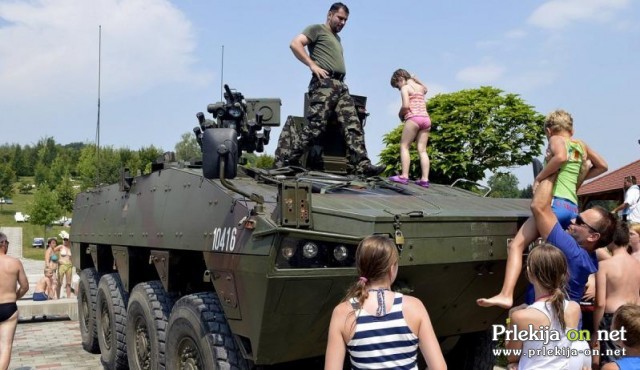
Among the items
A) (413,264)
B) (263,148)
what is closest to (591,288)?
(413,264)

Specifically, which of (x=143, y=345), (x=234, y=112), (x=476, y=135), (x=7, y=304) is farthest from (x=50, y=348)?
(x=476, y=135)

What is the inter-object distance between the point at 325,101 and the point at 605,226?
280 centimetres

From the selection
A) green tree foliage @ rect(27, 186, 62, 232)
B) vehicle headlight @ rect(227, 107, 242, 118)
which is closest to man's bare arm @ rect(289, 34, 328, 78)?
vehicle headlight @ rect(227, 107, 242, 118)

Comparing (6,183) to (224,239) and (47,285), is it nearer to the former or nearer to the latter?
(47,285)

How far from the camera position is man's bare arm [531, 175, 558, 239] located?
3.87 m

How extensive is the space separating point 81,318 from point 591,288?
21.4 ft

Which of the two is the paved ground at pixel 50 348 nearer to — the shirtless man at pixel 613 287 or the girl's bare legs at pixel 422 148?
the girl's bare legs at pixel 422 148

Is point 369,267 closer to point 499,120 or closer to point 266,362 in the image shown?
point 266,362

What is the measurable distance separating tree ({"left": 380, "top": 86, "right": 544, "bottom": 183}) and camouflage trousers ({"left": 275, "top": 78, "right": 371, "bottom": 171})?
1196cm

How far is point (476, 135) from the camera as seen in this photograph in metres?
19.7

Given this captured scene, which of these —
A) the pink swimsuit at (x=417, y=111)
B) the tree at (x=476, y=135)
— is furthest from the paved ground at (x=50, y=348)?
the tree at (x=476, y=135)

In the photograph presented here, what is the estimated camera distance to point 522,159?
19750 mm

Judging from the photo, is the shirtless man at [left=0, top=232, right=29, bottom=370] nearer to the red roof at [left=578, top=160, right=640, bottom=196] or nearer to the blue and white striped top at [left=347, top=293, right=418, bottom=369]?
the blue and white striped top at [left=347, top=293, right=418, bottom=369]

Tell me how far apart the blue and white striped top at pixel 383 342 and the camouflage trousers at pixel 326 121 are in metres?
3.46
